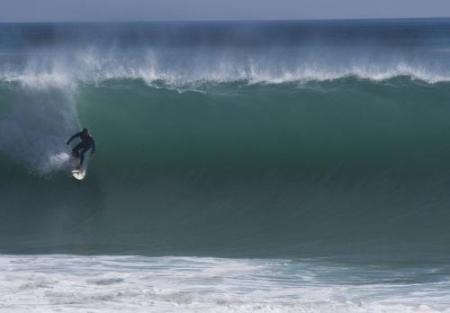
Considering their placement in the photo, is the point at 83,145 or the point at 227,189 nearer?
the point at 83,145

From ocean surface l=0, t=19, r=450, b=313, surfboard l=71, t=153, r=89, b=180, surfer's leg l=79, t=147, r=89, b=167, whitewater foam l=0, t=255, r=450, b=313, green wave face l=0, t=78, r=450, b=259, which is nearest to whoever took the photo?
whitewater foam l=0, t=255, r=450, b=313

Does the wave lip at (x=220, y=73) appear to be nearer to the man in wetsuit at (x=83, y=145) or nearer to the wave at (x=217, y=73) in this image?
the wave at (x=217, y=73)

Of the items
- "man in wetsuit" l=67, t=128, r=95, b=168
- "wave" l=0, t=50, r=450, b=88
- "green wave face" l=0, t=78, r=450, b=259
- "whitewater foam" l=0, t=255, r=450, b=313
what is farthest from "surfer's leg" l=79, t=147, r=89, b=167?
"wave" l=0, t=50, r=450, b=88

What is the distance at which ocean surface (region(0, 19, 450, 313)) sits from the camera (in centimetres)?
865

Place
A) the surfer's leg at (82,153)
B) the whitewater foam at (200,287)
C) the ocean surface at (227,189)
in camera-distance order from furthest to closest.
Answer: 1. the surfer's leg at (82,153)
2. the ocean surface at (227,189)
3. the whitewater foam at (200,287)

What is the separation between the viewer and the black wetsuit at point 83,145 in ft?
43.7

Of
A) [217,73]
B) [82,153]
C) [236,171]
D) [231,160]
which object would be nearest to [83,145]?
[82,153]

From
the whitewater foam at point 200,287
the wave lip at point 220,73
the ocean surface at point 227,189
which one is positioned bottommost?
the whitewater foam at point 200,287

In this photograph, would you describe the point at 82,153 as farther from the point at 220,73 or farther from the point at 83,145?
the point at 220,73

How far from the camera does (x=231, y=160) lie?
15031 millimetres

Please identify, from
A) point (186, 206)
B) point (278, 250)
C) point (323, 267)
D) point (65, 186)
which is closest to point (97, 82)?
point (65, 186)

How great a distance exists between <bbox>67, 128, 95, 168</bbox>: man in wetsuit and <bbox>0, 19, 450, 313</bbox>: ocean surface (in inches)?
17.4

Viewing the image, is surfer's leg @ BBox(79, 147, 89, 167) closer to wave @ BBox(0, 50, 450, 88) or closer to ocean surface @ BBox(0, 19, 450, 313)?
ocean surface @ BBox(0, 19, 450, 313)

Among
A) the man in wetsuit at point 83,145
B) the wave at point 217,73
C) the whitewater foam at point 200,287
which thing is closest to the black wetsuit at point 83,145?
the man in wetsuit at point 83,145
